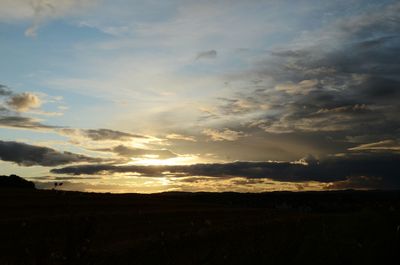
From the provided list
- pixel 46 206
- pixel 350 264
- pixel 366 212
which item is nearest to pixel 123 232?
pixel 46 206

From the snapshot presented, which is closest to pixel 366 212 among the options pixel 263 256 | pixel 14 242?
pixel 263 256

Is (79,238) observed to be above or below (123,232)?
above

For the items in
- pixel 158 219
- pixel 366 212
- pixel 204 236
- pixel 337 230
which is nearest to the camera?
pixel 337 230

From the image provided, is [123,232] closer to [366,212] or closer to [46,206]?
[46,206]

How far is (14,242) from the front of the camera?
768 inches

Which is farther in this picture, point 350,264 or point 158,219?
point 158,219

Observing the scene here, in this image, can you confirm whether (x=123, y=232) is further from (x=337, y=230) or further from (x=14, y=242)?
(x=337, y=230)

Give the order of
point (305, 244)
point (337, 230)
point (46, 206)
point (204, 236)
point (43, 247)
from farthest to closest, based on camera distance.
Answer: point (46, 206), point (204, 236), point (337, 230), point (305, 244), point (43, 247)

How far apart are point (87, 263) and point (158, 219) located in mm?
23987

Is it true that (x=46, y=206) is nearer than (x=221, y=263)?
No

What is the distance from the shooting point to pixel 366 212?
1187 cm

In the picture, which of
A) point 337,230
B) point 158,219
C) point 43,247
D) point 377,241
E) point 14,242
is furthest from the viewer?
point 158,219

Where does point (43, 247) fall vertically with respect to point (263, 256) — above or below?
above

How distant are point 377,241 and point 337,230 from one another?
2744 millimetres
